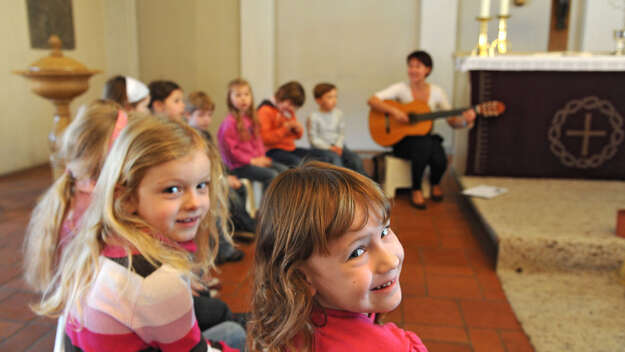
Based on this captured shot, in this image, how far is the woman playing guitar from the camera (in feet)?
13.2

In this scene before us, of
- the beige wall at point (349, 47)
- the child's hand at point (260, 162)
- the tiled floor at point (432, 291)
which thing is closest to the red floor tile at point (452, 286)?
the tiled floor at point (432, 291)

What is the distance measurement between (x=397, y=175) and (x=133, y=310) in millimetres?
3351

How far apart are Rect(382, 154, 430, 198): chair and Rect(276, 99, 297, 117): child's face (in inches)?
33.5

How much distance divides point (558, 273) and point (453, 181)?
2.14 meters

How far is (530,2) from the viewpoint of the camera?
5668 mm

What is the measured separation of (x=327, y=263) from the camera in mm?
841

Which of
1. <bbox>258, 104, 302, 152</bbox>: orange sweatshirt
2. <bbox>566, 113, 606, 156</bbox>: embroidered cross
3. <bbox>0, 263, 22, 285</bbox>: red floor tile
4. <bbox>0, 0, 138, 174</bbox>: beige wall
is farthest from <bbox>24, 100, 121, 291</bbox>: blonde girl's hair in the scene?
<bbox>0, 0, 138, 174</bbox>: beige wall

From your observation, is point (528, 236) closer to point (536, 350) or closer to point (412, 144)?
point (536, 350)

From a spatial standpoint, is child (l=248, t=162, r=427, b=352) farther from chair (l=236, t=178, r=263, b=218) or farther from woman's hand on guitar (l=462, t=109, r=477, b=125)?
woman's hand on guitar (l=462, t=109, r=477, b=125)

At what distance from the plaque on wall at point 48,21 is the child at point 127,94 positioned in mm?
2854

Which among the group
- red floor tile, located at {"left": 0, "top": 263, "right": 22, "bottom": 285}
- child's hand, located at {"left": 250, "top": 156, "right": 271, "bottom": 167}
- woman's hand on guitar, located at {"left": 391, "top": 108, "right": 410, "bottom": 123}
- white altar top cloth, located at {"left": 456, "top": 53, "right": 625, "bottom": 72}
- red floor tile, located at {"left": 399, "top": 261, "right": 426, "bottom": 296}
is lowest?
red floor tile, located at {"left": 0, "top": 263, "right": 22, "bottom": 285}

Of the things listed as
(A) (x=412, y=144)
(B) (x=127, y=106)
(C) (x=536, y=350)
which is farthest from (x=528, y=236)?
(B) (x=127, y=106)

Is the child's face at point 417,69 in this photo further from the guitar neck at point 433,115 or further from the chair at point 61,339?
the chair at point 61,339

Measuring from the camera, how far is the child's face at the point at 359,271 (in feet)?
2.73
